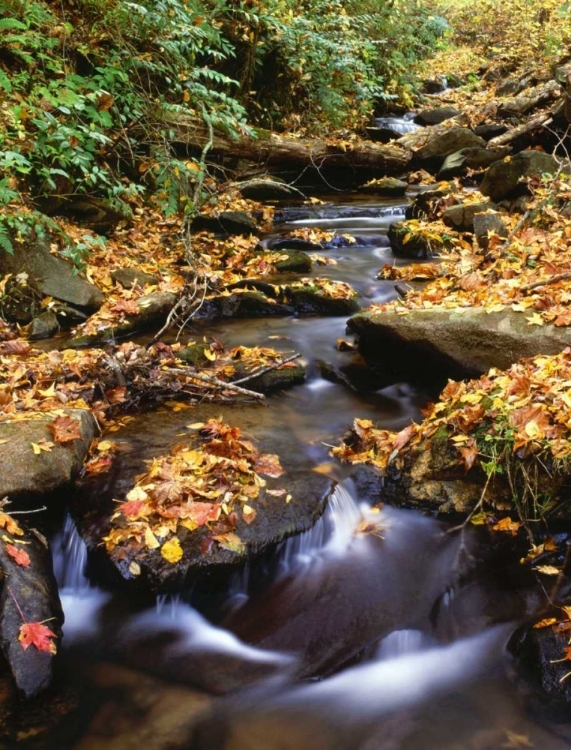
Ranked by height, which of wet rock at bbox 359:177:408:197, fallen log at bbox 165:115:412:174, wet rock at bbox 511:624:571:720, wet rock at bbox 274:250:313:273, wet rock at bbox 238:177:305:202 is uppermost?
fallen log at bbox 165:115:412:174

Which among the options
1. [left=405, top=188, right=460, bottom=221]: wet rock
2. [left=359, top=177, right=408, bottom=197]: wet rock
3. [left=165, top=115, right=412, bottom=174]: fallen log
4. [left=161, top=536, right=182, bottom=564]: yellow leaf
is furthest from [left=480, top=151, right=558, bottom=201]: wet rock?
[left=161, top=536, right=182, bottom=564]: yellow leaf

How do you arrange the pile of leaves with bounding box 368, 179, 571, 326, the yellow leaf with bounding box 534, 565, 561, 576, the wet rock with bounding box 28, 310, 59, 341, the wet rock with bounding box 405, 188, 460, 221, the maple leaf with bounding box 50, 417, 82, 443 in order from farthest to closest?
the wet rock with bounding box 405, 188, 460, 221
the wet rock with bounding box 28, 310, 59, 341
the pile of leaves with bounding box 368, 179, 571, 326
the maple leaf with bounding box 50, 417, 82, 443
the yellow leaf with bounding box 534, 565, 561, 576

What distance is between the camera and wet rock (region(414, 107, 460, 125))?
1731 centimetres

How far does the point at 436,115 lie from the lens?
A: 17359 millimetres

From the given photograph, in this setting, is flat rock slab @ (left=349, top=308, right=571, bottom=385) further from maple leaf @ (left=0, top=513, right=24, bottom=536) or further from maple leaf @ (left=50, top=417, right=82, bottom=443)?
maple leaf @ (left=0, top=513, right=24, bottom=536)

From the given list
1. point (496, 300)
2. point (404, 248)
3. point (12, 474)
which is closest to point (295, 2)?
point (404, 248)

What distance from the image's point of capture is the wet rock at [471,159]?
39.7 feet

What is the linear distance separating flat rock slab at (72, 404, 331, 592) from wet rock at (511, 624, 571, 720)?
1.48 metres

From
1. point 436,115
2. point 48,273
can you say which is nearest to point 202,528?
point 48,273

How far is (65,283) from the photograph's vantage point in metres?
7.07

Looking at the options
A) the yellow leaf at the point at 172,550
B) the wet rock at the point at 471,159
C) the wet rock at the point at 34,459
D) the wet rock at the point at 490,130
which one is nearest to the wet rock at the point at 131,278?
the wet rock at the point at 34,459

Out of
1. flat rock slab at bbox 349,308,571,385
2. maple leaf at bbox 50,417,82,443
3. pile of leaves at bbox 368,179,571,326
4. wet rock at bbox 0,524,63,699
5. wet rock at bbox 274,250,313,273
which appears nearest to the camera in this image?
wet rock at bbox 0,524,63,699

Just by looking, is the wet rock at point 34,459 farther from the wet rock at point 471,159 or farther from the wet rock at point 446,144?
the wet rock at point 446,144

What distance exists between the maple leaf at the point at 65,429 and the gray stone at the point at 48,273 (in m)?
3.24
